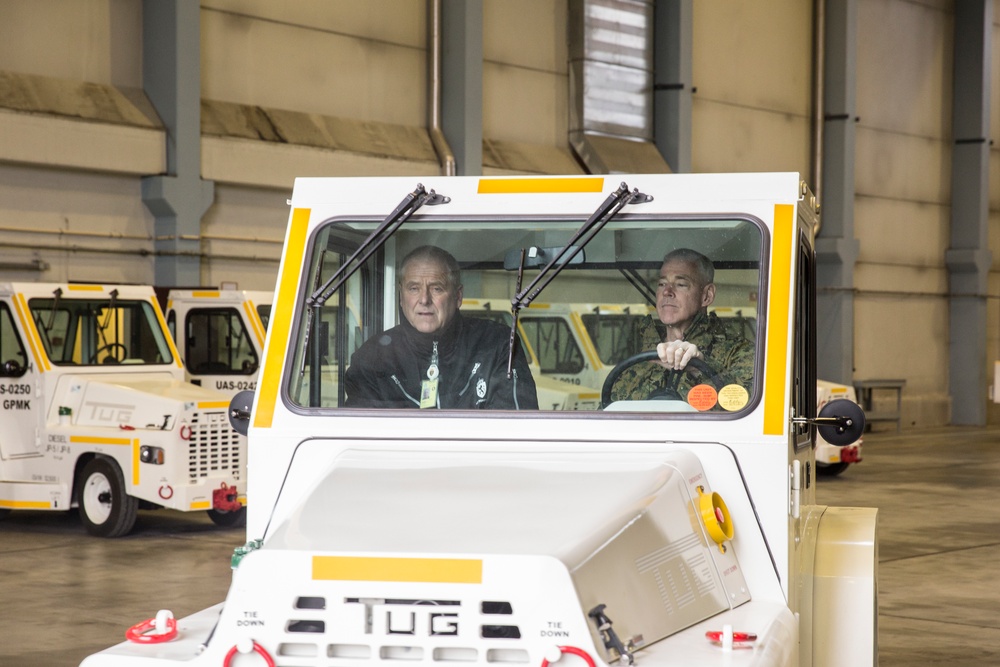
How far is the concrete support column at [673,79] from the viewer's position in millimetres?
20359

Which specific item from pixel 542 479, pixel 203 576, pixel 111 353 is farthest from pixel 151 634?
pixel 111 353

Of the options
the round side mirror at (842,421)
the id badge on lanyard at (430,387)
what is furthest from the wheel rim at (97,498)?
the round side mirror at (842,421)

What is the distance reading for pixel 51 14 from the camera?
1453 centimetres

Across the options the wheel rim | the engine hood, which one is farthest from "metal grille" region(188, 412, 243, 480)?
the wheel rim

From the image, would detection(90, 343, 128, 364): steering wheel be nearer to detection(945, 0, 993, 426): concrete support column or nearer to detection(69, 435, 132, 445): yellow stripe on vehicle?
detection(69, 435, 132, 445): yellow stripe on vehicle

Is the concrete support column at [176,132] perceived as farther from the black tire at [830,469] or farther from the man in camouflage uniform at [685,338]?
the man in camouflage uniform at [685,338]

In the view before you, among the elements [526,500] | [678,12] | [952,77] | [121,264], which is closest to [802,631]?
[526,500]

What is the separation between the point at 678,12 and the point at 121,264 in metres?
9.26

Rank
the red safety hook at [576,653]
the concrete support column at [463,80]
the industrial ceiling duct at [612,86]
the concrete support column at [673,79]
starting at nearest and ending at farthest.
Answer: the red safety hook at [576,653] → the concrete support column at [463,80] → the industrial ceiling duct at [612,86] → the concrete support column at [673,79]

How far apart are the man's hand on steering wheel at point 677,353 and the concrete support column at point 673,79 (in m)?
16.9

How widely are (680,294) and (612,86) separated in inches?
656

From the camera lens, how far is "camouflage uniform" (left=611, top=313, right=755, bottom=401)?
352cm

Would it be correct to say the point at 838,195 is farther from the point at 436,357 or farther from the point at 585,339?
→ the point at 436,357

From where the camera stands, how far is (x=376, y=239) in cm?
372
